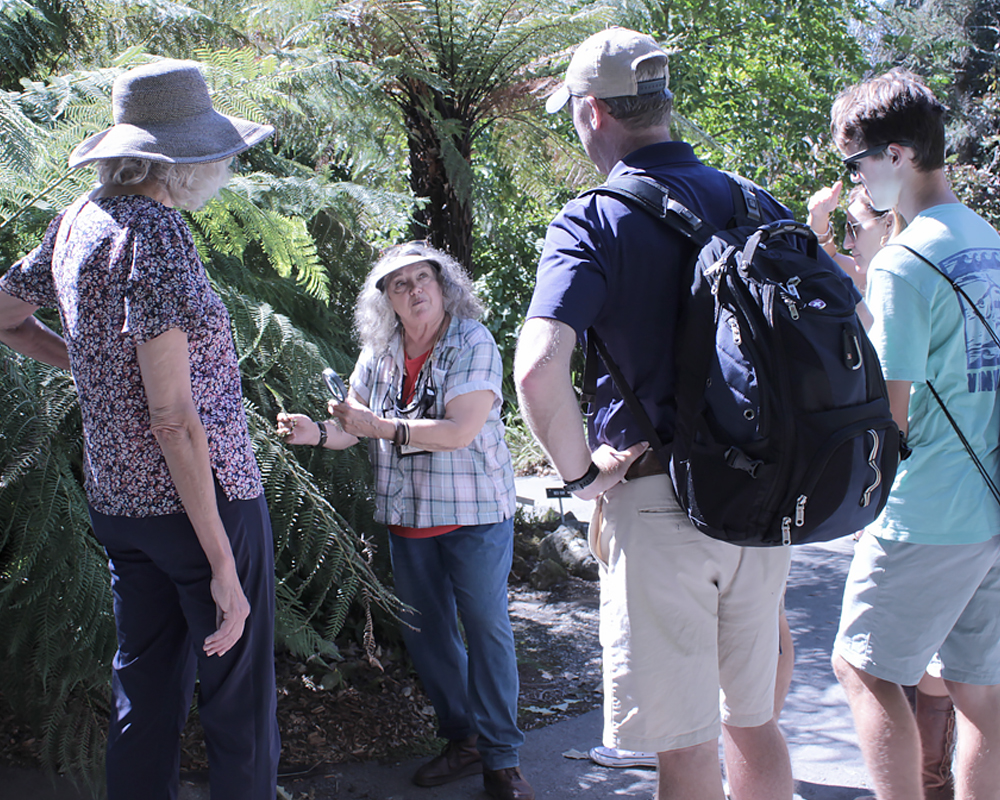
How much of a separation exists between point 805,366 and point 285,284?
2.38 metres

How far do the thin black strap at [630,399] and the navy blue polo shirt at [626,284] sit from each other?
0.02 meters

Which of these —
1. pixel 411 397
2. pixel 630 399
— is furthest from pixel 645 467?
pixel 411 397

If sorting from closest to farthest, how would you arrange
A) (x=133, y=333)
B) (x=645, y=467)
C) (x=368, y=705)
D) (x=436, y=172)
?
(x=133, y=333) → (x=645, y=467) → (x=368, y=705) → (x=436, y=172)

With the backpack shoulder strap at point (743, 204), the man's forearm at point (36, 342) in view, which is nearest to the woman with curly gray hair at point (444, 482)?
the man's forearm at point (36, 342)

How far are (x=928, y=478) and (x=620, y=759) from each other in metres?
1.67

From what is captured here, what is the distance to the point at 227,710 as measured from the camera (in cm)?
219

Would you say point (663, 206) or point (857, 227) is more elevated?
point (857, 227)

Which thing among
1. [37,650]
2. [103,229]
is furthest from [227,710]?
[103,229]

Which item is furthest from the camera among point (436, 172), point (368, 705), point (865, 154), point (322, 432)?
point (436, 172)

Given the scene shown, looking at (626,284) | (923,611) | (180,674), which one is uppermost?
(626,284)

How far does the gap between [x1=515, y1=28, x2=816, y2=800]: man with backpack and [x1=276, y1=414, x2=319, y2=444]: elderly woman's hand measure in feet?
3.62

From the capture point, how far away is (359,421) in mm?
2879

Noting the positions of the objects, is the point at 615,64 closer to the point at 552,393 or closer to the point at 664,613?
the point at 552,393

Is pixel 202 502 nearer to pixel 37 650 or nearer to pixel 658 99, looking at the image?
pixel 37 650
